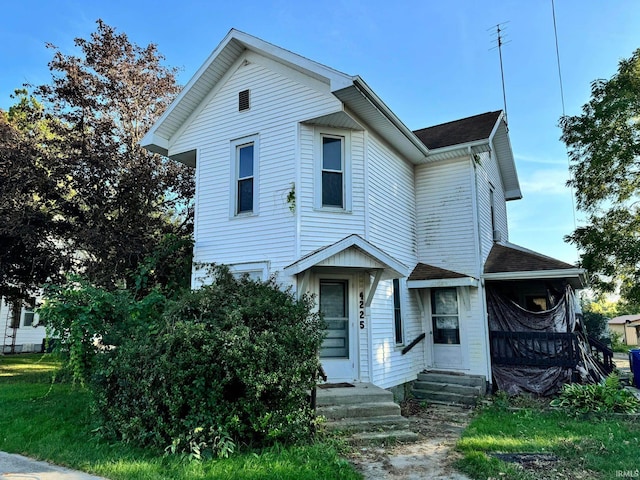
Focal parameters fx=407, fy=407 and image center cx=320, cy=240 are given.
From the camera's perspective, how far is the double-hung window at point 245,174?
Result: 9070 millimetres

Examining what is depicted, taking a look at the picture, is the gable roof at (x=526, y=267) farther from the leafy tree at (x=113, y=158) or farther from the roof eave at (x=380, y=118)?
the leafy tree at (x=113, y=158)

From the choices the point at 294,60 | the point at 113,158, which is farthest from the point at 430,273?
the point at 113,158

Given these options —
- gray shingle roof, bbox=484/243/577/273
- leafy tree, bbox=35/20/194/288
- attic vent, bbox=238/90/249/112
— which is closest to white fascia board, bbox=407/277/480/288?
gray shingle roof, bbox=484/243/577/273

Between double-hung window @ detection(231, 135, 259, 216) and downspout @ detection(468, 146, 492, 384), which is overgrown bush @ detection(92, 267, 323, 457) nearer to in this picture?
double-hung window @ detection(231, 135, 259, 216)

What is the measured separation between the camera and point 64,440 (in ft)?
18.6

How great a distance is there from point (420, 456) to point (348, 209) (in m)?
4.87

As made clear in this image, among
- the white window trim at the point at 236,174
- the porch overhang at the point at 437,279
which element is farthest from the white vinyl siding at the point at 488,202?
the white window trim at the point at 236,174

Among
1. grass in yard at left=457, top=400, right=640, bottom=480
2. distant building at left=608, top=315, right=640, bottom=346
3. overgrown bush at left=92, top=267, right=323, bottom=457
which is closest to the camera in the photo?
grass in yard at left=457, top=400, right=640, bottom=480

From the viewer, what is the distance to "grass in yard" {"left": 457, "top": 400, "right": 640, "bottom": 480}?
15.7 ft

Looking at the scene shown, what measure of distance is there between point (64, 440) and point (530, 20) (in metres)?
15.3

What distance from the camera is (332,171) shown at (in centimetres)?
882

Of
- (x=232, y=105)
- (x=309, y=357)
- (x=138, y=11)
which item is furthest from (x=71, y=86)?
(x=309, y=357)

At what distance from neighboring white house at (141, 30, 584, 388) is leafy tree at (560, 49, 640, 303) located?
4151 mm

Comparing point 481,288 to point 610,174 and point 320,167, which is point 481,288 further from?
point 610,174
